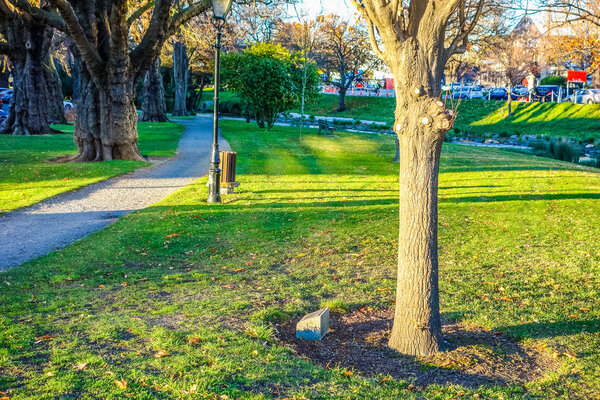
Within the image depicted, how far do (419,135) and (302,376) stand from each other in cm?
225

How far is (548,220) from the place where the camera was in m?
10.7

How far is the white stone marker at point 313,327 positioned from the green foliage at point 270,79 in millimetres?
26131

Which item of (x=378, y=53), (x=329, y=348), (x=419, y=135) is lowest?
(x=329, y=348)

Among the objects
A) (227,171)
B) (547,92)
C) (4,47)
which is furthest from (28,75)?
(547,92)

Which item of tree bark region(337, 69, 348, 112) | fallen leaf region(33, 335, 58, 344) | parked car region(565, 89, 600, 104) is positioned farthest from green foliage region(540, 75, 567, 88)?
fallen leaf region(33, 335, 58, 344)

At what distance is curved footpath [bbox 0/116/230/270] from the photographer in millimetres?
8586

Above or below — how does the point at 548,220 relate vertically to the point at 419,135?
below

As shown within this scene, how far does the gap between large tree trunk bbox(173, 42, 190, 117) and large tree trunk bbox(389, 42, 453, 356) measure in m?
45.6

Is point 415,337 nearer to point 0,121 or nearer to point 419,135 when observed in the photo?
point 419,135

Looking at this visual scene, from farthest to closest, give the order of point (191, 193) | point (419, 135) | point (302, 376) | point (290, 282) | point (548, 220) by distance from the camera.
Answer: point (191, 193) < point (548, 220) < point (290, 282) < point (419, 135) < point (302, 376)

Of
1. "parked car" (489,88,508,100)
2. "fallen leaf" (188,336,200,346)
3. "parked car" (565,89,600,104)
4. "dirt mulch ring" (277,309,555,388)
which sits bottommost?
"dirt mulch ring" (277,309,555,388)

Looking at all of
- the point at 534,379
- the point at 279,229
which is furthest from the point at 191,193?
the point at 534,379

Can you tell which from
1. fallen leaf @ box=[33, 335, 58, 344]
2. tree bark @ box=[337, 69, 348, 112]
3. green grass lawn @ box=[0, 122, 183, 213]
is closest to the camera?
fallen leaf @ box=[33, 335, 58, 344]

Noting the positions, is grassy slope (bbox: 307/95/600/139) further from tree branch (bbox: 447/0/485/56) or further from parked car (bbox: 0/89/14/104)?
tree branch (bbox: 447/0/485/56)
